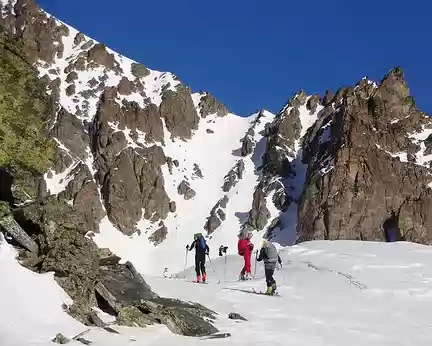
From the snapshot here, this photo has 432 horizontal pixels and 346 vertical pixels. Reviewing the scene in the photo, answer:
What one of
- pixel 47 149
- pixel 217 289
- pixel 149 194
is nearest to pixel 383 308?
pixel 217 289

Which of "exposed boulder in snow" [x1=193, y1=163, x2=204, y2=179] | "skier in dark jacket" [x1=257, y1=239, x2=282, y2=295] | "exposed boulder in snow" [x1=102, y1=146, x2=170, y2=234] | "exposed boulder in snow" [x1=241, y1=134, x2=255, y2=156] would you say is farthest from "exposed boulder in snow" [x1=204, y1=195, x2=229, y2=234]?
"skier in dark jacket" [x1=257, y1=239, x2=282, y2=295]

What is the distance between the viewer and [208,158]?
5340 inches

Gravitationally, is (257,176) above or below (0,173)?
above

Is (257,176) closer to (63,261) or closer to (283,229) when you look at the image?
(283,229)

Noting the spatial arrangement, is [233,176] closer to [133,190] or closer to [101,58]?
[133,190]

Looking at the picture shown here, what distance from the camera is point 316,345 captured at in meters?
9.30

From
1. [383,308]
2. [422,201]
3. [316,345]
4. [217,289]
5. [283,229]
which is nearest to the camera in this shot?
[316,345]

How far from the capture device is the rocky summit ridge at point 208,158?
87250mm

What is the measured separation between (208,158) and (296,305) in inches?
4776

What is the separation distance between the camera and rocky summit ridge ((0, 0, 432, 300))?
87250 mm

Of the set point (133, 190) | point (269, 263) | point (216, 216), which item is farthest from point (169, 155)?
point (269, 263)

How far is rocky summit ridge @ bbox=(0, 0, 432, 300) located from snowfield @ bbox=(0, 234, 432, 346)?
161 ft

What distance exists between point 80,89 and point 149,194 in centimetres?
3662

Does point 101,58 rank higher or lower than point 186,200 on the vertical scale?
higher
